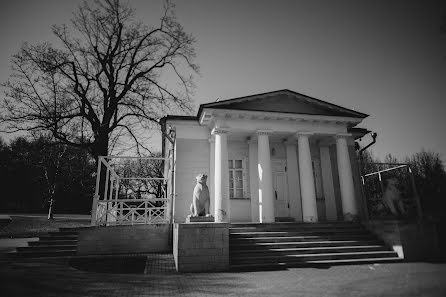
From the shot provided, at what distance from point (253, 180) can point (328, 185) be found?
441 cm

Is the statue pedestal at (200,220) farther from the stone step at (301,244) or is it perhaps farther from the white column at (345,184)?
the white column at (345,184)

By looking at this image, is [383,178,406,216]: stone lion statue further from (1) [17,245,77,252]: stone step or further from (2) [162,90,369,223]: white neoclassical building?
(1) [17,245,77,252]: stone step

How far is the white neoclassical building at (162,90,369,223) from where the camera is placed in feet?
37.7

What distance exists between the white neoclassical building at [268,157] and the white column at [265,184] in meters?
0.04

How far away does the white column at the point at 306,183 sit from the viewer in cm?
1131

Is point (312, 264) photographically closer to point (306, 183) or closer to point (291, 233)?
point (291, 233)

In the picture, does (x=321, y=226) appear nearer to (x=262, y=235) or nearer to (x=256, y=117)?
(x=262, y=235)

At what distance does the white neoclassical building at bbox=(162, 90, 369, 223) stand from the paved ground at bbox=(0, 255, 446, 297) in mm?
3964

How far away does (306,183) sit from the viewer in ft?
38.2

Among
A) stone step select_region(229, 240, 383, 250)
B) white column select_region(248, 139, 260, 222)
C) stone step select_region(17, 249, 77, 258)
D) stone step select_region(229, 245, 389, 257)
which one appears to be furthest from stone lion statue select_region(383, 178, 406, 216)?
stone step select_region(17, 249, 77, 258)

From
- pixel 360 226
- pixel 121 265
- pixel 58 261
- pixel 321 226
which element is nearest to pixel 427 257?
pixel 360 226

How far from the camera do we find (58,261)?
8.22m

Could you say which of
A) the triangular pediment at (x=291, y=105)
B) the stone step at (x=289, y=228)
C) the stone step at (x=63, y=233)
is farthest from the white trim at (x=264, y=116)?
the stone step at (x=63, y=233)

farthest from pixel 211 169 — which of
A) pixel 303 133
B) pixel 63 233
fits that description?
pixel 63 233
